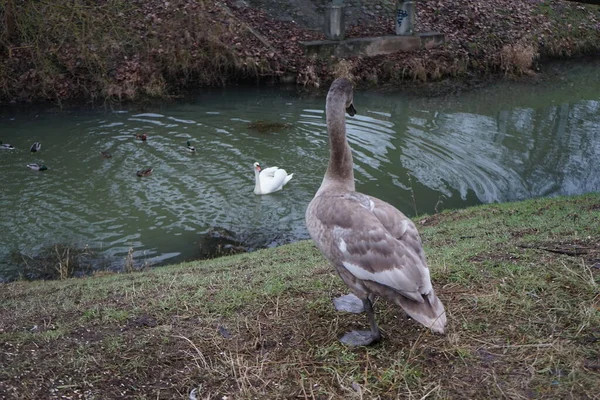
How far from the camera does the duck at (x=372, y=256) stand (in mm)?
4688

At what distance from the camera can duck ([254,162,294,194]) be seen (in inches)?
546

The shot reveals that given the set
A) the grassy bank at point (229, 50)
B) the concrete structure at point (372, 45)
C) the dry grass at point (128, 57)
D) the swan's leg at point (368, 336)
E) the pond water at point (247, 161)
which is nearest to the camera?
the swan's leg at point (368, 336)

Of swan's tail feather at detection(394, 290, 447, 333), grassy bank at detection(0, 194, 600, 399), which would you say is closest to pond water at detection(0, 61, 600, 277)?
grassy bank at detection(0, 194, 600, 399)

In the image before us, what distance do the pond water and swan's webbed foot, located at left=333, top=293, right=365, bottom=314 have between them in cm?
609

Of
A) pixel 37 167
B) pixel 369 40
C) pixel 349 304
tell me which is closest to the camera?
pixel 349 304

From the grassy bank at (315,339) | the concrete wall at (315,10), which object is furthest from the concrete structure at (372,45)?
the grassy bank at (315,339)

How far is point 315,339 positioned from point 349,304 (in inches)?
23.4

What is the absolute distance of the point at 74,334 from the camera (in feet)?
18.2

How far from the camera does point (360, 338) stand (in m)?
5.11

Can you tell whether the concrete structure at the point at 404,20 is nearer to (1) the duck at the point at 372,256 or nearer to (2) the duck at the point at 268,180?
(2) the duck at the point at 268,180

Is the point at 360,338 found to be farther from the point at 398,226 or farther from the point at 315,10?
the point at 315,10

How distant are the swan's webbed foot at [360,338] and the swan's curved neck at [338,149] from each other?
1.43m

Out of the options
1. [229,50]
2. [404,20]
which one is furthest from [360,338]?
[404,20]

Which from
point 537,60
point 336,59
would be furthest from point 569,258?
point 537,60
